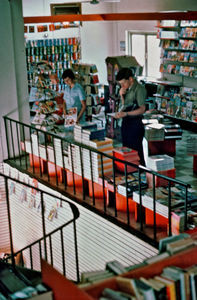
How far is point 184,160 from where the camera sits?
7.97 m

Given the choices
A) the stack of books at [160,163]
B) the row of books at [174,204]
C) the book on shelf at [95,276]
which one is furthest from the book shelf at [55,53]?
the book on shelf at [95,276]

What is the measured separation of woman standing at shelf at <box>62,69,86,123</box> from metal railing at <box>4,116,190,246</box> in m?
0.68

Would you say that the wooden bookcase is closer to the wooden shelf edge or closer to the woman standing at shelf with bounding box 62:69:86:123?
the woman standing at shelf with bounding box 62:69:86:123

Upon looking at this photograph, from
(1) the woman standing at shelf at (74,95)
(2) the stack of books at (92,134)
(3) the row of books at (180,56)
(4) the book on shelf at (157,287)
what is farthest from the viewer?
(3) the row of books at (180,56)

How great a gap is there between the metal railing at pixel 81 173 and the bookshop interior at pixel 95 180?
0.06ft

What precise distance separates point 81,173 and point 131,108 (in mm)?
1178

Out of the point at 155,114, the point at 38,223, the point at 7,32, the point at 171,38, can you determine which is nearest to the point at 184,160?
the point at 155,114

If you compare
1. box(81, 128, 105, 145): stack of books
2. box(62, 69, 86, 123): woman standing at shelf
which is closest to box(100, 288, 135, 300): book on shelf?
box(81, 128, 105, 145): stack of books

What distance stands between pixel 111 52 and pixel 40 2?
302 cm

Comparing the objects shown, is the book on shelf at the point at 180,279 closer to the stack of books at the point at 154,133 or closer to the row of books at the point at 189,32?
the stack of books at the point at 154,133

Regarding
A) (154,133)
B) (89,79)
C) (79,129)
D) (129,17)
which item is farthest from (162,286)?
(89,79)

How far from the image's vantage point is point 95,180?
19.8 feet

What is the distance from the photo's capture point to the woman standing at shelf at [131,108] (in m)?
6.41

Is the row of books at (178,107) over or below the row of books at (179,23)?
below
